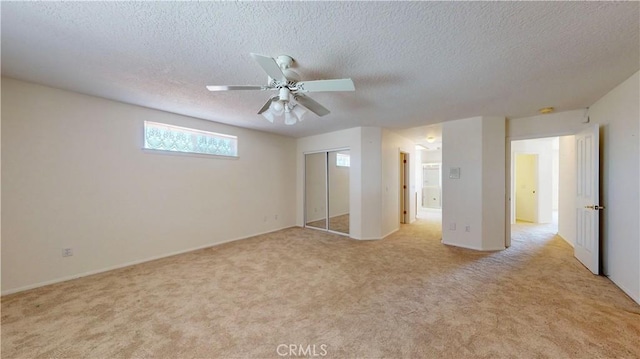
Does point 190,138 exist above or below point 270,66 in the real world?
below

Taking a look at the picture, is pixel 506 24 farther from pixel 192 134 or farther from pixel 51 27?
pixel 192 134

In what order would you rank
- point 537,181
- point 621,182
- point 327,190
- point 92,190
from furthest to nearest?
1. point 537,181
2. point 327,190
3. point 92,190
4. point 621,182

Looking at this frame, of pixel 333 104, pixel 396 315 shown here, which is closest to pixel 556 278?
pixel 396 315

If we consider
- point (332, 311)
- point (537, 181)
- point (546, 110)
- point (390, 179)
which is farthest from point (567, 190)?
point (332, 311)

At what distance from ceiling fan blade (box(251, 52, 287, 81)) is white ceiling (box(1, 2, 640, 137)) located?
0.71ft

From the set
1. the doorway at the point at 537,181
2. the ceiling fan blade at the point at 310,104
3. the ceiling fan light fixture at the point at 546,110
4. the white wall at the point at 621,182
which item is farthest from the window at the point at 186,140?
the doorway at the point at 537,181

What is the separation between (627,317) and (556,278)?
790 mm

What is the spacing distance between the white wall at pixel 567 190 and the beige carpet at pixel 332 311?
1245 mm

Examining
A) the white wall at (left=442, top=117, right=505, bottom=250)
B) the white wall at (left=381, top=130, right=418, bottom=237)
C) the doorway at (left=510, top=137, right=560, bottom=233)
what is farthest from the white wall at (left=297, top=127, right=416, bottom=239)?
the doorway at (left=510, top=137, right=560, bottom=233)

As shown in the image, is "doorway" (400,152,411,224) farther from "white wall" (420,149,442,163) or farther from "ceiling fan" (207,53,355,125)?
"ceiling fan" (207,53,355,125)

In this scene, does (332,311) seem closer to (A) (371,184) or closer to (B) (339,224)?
(A) (371,184)

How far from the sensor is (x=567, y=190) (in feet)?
14.4

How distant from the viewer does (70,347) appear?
1.70 metres

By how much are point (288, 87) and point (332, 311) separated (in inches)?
82.4
